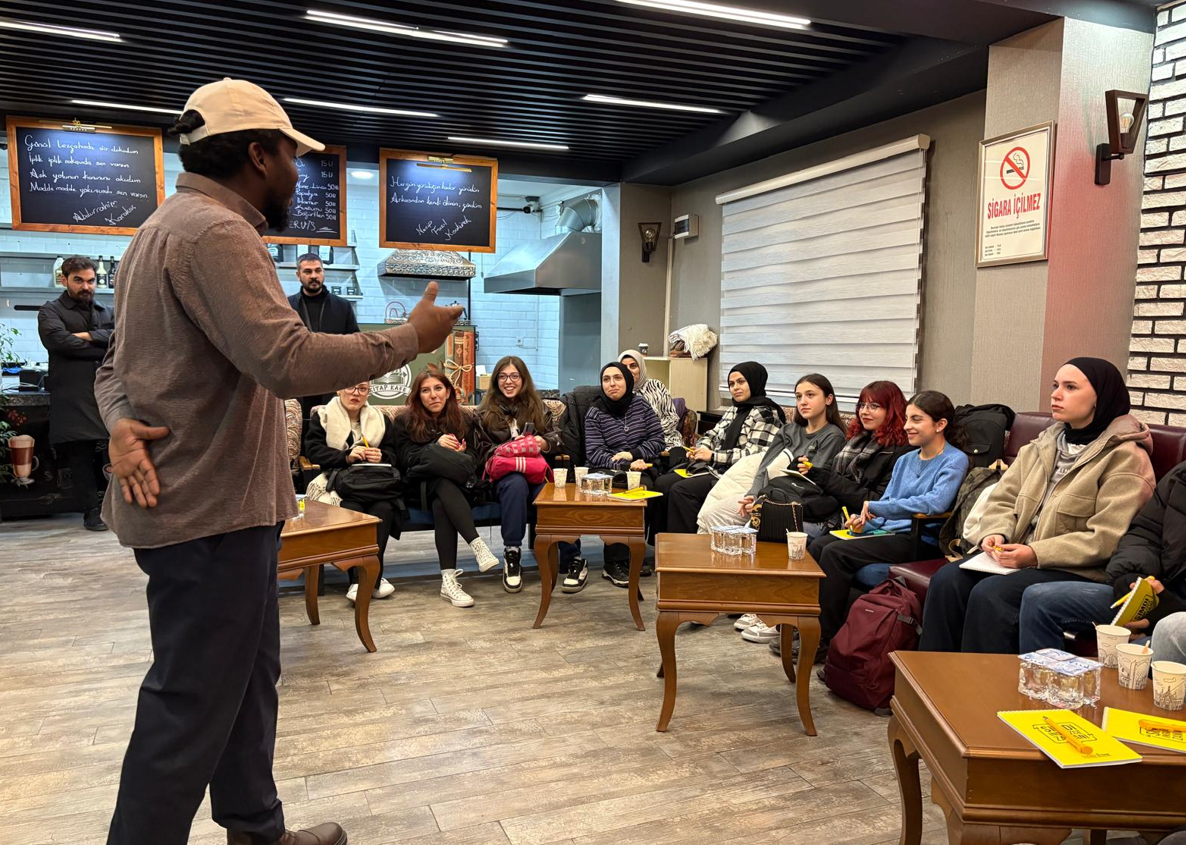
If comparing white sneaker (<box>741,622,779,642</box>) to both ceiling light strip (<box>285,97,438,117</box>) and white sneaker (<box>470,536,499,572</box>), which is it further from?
ceiling light strip (<box>285,97,438,117</box>)

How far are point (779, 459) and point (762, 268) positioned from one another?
2.70m

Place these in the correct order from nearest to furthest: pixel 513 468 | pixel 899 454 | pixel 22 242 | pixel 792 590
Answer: pixel 792 590
pixel 899 454
pixel 513 468
pixel 22 242

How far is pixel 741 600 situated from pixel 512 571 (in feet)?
6.16

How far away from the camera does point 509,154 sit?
23.6 feet

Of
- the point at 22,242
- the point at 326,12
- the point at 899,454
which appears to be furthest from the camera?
the point at 22,242

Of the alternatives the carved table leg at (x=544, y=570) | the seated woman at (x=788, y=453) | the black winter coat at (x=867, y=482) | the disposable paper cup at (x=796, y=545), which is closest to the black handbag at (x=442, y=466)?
the carved table leg at (x=544, y=570)

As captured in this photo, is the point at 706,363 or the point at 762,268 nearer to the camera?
the point at 762,268

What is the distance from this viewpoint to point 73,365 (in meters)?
5.48

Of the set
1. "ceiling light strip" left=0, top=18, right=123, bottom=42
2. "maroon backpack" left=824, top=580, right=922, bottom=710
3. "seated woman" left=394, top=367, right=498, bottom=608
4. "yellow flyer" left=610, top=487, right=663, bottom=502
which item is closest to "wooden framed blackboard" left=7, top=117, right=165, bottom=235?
"ceiling light strip" left=0, top=18, right=123, bottom=42

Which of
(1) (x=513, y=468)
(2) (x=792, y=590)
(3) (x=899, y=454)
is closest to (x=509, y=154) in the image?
(1) (x=513, y=468)

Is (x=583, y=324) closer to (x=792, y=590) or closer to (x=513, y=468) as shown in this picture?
(x=513, y=468)

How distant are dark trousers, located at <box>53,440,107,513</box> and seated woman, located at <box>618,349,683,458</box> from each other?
3.60 meters

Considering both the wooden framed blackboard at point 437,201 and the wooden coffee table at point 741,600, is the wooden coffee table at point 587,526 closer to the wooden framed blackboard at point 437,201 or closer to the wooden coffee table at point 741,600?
the wooden coffee table at point 741,600

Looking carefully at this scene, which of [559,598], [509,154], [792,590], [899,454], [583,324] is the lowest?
[559,598]
